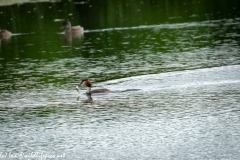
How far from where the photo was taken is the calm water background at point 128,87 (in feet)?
66.6

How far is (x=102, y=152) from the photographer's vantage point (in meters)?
19.4

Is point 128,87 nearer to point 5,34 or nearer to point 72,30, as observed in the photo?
point 72,30

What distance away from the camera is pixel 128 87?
29000mm

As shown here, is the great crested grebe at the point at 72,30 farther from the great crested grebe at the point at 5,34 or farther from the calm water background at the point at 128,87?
the great crested grebe at the point at 5,34

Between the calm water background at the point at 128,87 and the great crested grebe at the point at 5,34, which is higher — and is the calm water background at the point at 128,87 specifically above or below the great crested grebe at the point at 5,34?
below

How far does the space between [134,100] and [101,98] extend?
175 centimetres

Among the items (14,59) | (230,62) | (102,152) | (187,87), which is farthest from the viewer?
(14,59)

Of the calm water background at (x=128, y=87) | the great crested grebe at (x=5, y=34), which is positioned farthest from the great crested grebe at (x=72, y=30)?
the great crested grebe at (x=5, y=34)

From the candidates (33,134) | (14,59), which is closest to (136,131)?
(33,134)

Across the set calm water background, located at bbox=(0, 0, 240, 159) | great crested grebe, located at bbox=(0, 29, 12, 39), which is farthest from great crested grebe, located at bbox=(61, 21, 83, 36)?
great crested grebe, located at bbox=(0, 29, 12, 39)

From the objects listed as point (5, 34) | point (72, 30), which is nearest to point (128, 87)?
point (72, 30)

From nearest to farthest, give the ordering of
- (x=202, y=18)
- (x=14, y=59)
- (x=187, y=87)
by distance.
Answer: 1. (x=187, y=87)
2. (x=14, y=59)
3. (x=202, y=18)

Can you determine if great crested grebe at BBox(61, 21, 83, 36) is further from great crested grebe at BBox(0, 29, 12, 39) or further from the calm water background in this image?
great crested grebe at BBox(0, 29, 12, 39)

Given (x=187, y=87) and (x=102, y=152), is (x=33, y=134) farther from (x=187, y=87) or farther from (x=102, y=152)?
(x=187, y=87)
